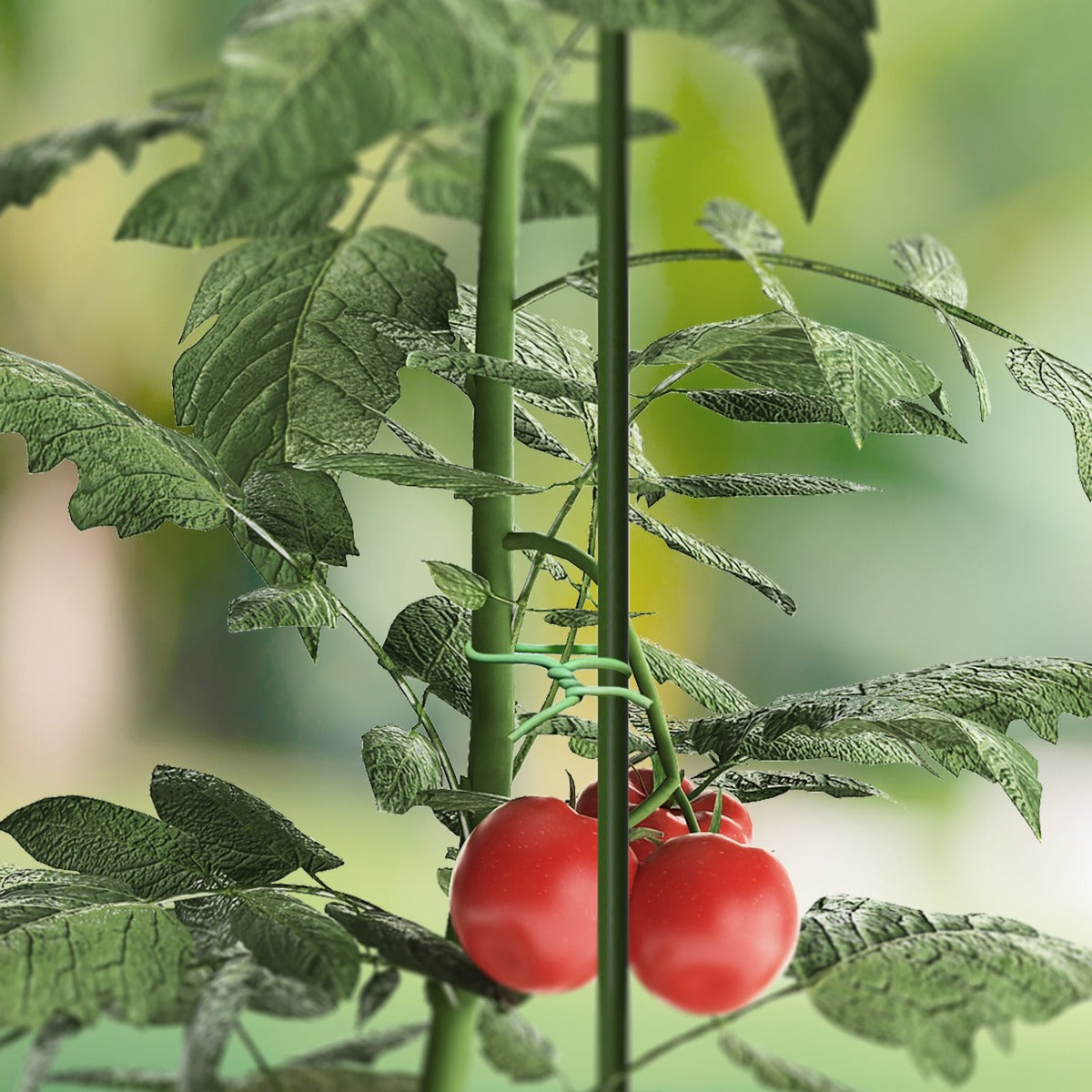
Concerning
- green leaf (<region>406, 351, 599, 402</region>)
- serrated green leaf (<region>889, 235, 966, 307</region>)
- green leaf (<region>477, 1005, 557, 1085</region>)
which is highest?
serrated green leaf (<region>889, 235, 966, 307</region>)

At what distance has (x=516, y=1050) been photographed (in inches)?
9.9

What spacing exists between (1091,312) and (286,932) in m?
1.24

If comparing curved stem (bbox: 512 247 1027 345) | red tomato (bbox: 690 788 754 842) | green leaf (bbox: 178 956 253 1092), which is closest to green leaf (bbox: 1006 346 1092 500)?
curved stem (bbox: 512 247 1027 345)

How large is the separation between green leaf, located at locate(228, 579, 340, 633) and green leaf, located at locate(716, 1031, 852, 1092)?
0.13 meters

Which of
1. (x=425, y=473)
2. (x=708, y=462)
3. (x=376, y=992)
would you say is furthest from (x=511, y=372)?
(x=708, y=462)

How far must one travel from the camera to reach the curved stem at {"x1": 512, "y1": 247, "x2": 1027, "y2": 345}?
0.30 meters

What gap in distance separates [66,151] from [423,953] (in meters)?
0.18

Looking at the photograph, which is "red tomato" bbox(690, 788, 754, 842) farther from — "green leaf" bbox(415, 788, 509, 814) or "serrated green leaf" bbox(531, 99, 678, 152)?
"serrated green leaf" bbox(531, 99, 678, 152)

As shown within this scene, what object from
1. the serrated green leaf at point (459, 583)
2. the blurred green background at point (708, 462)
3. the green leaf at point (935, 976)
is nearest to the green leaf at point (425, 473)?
the serrated green leaf at point (459, 583)

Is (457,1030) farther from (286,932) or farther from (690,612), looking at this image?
(690,612)

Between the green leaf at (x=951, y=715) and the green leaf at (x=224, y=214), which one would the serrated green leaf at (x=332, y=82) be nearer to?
the green leaf at (x=224, y=214)

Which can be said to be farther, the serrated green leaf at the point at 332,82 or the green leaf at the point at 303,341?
the green leaf at the point at 303,341

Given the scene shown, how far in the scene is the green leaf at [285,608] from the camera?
0.31 meters

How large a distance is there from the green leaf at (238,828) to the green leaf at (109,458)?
2.7 inches
